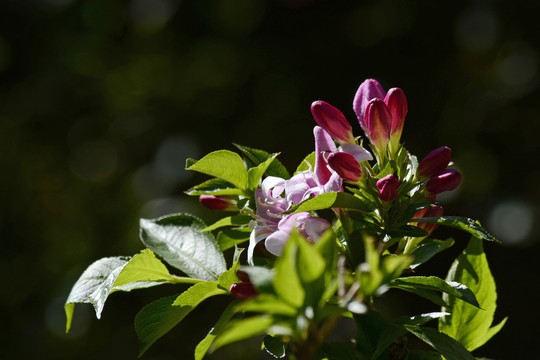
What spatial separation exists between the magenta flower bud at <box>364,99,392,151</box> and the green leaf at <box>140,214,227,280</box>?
0.17m

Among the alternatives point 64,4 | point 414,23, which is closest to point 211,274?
point 414,23

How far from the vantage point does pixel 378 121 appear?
0.48 meters

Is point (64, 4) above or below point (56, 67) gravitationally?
above

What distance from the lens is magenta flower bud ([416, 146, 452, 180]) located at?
18.5 inches

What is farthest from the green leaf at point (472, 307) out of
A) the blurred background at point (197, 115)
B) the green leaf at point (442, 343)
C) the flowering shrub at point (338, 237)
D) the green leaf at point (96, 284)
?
the blurred background at point (197, 115)

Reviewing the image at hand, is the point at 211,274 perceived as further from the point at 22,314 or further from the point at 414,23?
the point at 22,314

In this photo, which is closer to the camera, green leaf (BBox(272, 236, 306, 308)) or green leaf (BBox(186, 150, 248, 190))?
green leaf (BBox(272, 236, 306, 308))

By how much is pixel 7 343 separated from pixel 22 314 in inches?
3.8

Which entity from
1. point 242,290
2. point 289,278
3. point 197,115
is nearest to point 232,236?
point 242,290

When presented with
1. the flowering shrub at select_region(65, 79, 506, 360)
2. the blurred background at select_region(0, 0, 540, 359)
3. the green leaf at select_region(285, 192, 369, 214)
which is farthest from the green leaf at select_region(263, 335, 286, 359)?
the blurred background at select_region(0, 0, 540, 359)

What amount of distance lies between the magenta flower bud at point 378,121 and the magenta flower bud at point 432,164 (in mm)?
36

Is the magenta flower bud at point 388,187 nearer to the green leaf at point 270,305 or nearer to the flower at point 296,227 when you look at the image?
the flower at point 296,227

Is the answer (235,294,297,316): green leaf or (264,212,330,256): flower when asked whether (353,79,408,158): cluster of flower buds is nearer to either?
(264,212,330,256): flower

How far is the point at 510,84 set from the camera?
5.88ft
